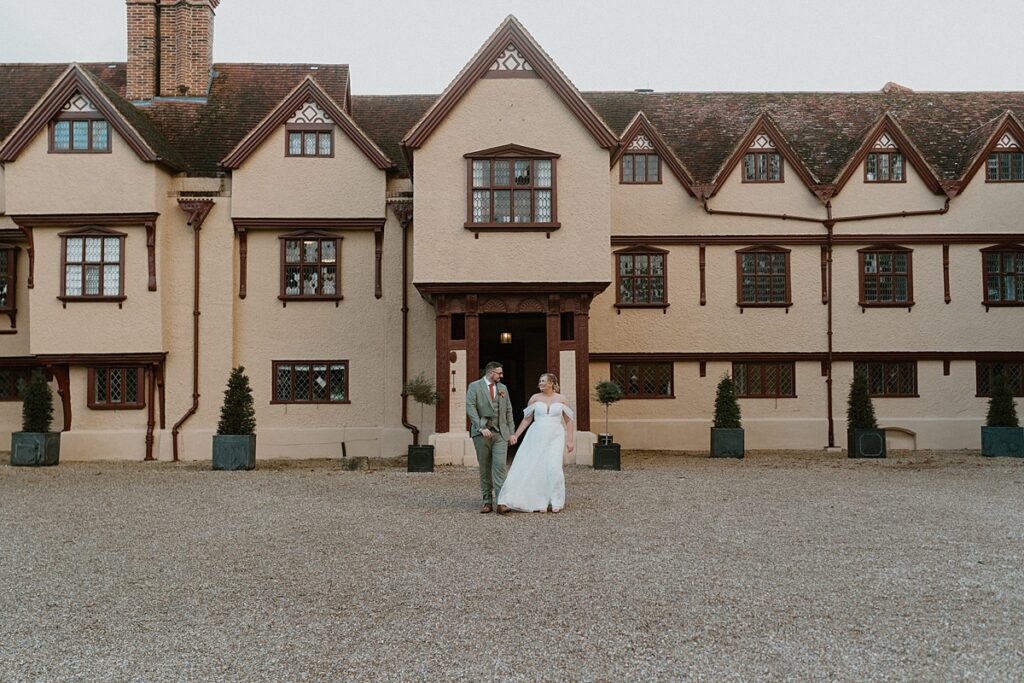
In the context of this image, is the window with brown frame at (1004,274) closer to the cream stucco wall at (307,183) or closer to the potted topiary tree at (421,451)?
the potted topiary tree at (421,451)

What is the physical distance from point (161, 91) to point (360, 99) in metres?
5.88

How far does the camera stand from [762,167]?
26.3 m

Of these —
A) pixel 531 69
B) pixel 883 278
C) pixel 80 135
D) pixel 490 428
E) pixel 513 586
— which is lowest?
pixel 513 586

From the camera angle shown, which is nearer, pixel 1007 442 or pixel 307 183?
pixel 1007 442

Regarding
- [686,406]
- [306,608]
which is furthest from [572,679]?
[686,406]

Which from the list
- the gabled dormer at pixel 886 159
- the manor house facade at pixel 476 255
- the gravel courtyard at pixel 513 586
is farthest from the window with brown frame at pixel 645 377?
the gravel courtyard at pixel 513 586

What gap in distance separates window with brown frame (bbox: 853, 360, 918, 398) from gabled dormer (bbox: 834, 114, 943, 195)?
4.80 metres

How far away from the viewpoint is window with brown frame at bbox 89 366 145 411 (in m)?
24.0

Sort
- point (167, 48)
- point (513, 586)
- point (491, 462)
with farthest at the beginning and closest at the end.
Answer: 1. point (167, 48)
2. point (491, 462)
3. point (513, 586)

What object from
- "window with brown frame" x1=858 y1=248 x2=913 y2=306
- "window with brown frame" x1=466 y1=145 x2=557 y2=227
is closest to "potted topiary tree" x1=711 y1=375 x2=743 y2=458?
"window with brown frame" x1=858 y1=248 x2=913 y2=306

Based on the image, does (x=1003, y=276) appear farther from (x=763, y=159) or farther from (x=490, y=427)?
(x=490, y=427)

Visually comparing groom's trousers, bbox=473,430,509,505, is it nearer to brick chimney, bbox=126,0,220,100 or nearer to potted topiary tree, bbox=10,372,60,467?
potted topiary tree, bbox=10,372,60,467

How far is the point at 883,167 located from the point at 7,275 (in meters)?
23.8

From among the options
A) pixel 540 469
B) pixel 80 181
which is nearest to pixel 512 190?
Answer: pixel 540 469
